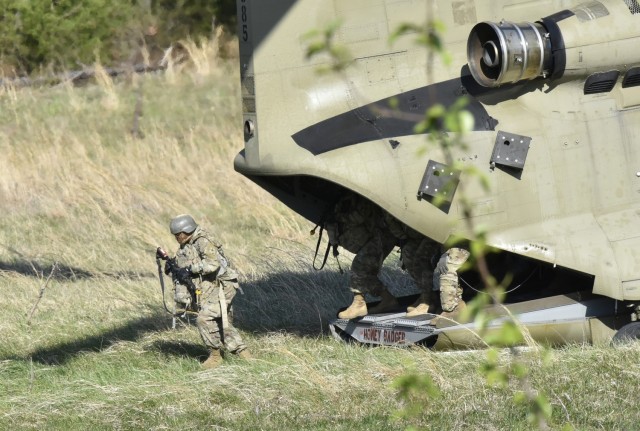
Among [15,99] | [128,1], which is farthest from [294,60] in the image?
[128,1]

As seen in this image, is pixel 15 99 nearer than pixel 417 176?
No

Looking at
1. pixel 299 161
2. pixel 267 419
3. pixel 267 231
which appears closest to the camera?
pixel 267 419

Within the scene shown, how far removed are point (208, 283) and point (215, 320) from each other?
0.31m

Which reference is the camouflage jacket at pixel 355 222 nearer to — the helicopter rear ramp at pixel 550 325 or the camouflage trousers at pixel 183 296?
the helicopter rear ramp at pixel 550 325

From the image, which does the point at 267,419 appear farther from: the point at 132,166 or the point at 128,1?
the point at 128,1

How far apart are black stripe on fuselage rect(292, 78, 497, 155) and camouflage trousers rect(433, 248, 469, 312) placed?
3.32ft

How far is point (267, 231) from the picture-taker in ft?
51.8

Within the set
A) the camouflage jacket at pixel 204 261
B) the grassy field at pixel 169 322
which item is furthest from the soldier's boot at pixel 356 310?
the camouflage jacket at pixel 204 261

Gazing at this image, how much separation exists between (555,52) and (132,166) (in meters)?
11.1

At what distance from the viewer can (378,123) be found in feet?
29.9

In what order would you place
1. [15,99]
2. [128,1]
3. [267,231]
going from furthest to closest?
[128,1]
[15,99]
[267,231]

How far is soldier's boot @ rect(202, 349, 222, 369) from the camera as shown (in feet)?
31.8

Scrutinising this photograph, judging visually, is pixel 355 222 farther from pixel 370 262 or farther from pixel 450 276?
pixel 450 276

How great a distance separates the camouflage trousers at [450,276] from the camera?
9305 mm
